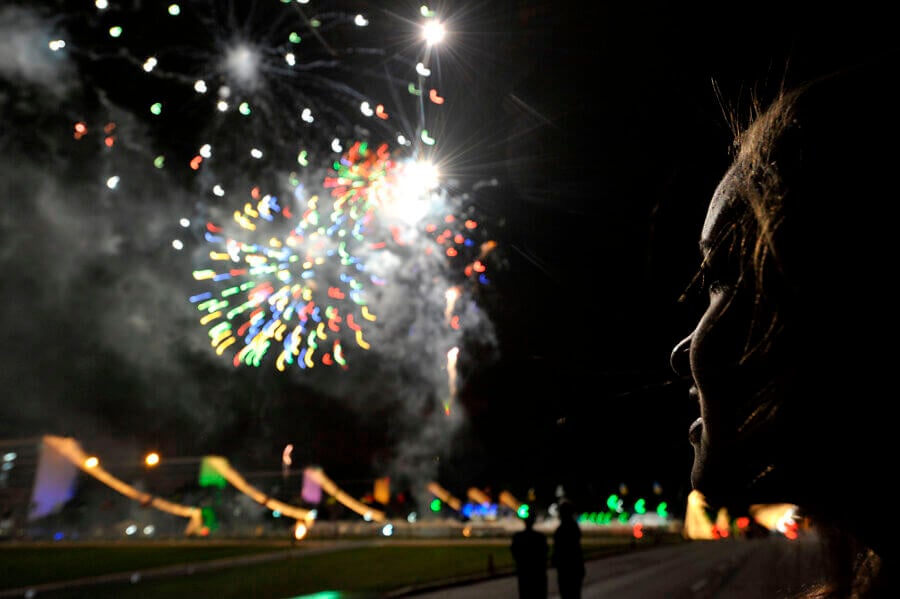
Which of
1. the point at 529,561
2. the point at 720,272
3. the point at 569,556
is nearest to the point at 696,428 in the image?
the point at 720,272

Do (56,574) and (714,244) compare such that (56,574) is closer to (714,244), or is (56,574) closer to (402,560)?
(402,560)

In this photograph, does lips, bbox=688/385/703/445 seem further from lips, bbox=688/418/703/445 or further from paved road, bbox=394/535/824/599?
paved road, bbox=394/535/824/599

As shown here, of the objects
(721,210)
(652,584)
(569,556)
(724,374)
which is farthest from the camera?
(652,584)

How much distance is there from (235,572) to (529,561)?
15661 millimetres

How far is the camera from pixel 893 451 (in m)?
0.82

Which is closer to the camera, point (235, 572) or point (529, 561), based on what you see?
point (529, 561)

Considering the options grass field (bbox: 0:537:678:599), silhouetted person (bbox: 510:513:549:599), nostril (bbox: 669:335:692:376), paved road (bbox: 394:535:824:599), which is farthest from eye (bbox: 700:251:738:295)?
grass field (bbox: 0:537:678:599)

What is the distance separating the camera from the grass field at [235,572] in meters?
16.8

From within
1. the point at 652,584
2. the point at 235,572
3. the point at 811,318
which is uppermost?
the point at 811,318

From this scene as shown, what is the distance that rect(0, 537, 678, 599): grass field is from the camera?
16.8m

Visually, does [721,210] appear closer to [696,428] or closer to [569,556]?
[696,428]

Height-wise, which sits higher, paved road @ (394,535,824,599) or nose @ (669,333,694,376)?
nose @ (669,333,694,376)

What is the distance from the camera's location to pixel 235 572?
70.9ft

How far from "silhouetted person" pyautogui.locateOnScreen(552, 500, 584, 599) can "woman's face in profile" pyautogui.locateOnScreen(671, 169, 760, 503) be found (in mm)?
8708
